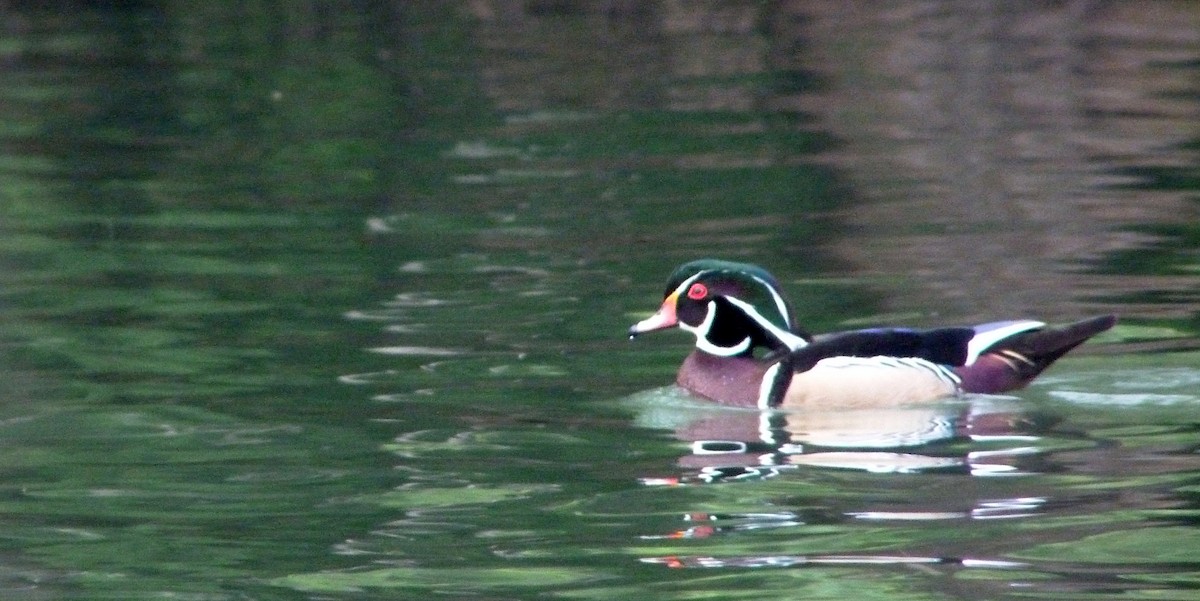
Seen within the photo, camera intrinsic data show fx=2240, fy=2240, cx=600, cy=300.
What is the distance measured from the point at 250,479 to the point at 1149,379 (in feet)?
13.0

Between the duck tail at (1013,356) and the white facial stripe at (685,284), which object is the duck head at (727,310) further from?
the duck tail at (1013,356)

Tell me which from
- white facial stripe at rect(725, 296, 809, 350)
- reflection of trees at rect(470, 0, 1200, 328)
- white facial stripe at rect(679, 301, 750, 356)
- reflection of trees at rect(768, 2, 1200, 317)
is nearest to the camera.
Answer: white facial stripe at rect(725, 296, 809, 350)

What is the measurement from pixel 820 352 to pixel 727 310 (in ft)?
2.06

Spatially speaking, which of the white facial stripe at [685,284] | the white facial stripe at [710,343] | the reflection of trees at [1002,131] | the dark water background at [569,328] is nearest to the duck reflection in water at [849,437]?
the dark water background at [569,328]

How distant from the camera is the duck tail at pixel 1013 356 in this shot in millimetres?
9930

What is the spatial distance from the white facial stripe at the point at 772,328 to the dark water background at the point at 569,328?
45 centimetres

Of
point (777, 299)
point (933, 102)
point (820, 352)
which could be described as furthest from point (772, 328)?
point (933, 102)

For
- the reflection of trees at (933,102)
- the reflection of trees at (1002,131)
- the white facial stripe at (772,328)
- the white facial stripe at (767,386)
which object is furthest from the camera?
the reflection of trees at (933,102)

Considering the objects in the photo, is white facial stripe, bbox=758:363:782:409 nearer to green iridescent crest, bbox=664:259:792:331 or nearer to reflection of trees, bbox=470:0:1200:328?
green iridescent crest, bbox=664:259:792:331

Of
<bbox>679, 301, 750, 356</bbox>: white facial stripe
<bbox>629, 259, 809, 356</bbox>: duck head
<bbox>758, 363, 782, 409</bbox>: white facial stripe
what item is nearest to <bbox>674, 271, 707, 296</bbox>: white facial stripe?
<bbox>629, 259, 809, 356</bbox>: duck head

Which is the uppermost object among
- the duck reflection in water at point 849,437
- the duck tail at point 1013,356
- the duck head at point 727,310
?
the duck head at point 727,310

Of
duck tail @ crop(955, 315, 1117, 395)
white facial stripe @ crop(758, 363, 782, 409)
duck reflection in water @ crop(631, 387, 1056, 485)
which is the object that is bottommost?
duck reflection in water @ crop(631, 387, 1056, 485)

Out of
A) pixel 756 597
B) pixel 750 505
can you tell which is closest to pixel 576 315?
pixel 750 505

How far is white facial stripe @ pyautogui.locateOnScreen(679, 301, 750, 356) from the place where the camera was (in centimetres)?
1034
